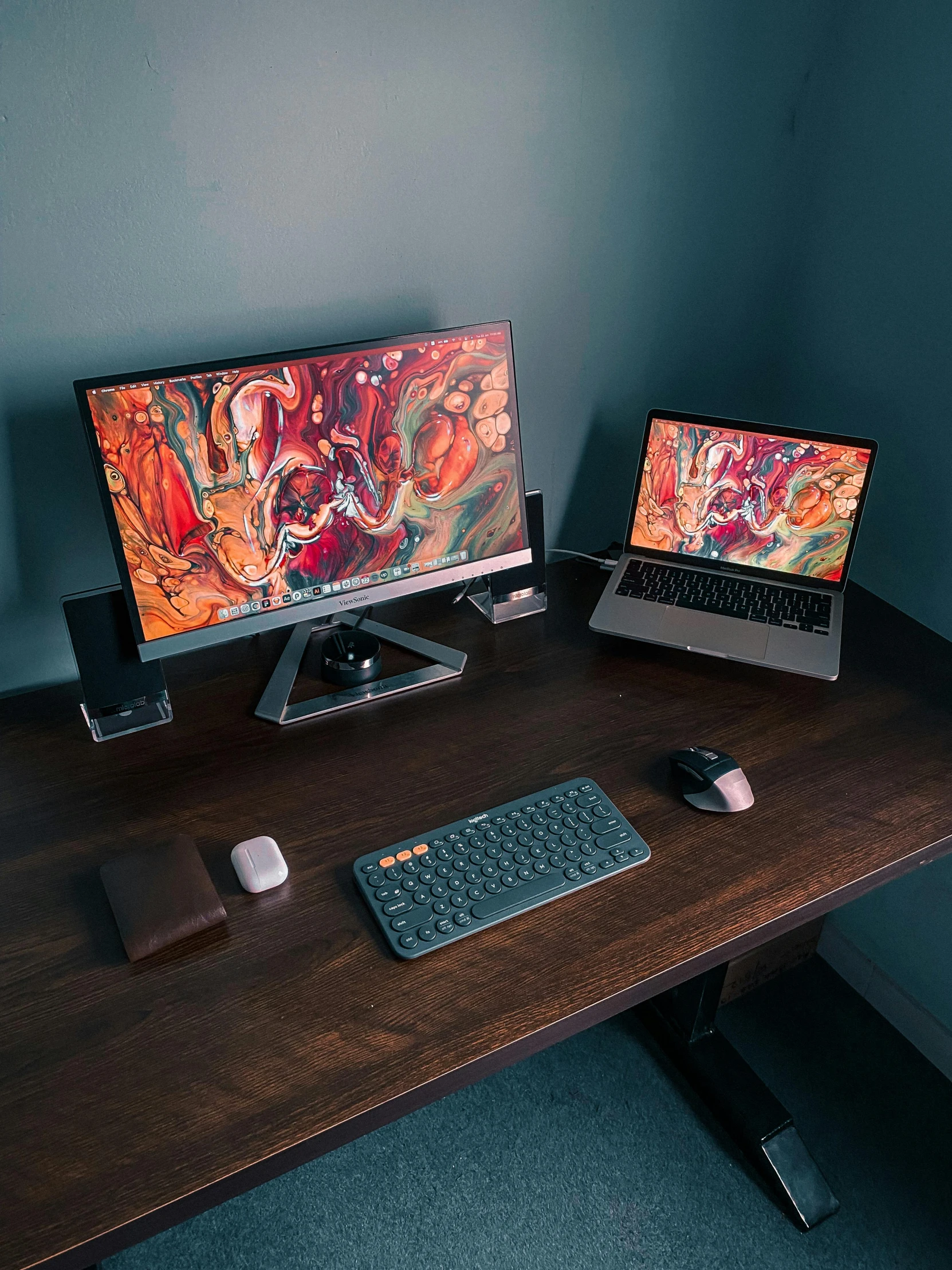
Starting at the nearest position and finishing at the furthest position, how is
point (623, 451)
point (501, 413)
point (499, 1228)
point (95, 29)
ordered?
point (95, 29)
point (501, 413)
point (499, 1228)
point (623, 451)

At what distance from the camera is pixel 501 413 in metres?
1.29

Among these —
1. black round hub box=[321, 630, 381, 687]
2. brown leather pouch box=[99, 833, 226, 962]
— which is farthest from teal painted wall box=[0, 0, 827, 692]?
brown leather pouch box=[99, 833, 226, 962]

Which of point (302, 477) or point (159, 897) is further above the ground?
point (302, 477)

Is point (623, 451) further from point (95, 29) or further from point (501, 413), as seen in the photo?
point (95, 29)

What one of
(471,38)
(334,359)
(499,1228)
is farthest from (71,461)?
(499,1228)

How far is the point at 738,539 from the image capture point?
1.49m

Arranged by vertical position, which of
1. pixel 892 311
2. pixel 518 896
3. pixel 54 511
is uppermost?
pixel 892 311

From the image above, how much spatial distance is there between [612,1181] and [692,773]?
2.68 feet

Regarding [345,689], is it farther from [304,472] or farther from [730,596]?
[730,596]

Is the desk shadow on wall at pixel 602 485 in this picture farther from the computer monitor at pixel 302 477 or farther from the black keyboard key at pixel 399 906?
the black keyboard key at pixel 399 906

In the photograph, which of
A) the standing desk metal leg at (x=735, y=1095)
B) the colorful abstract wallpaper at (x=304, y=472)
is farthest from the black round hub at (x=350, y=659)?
the standing desk metal leg at (x=735, y=1095)

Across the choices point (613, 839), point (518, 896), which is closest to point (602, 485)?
point (613, 839)

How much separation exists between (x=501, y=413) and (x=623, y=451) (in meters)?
0.43

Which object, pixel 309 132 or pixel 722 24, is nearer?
pixel 309 132
